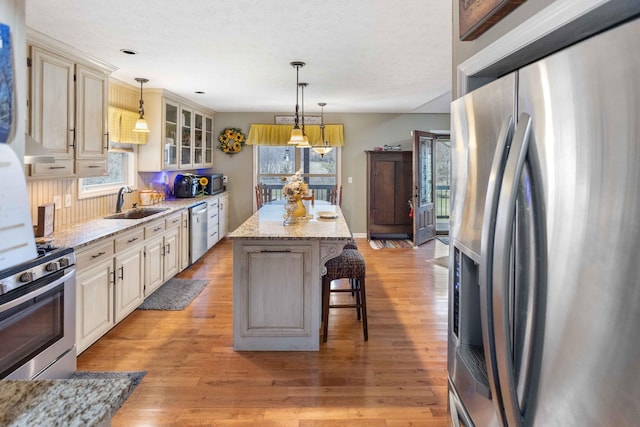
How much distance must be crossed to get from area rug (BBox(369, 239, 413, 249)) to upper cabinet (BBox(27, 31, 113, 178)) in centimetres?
436

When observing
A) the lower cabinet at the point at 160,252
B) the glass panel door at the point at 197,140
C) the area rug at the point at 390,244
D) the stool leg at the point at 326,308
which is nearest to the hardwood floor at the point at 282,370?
the stool leg at the point at 326,308

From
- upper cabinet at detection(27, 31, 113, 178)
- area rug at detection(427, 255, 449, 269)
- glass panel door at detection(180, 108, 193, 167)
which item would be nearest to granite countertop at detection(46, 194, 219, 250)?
upper cabinet at detection(27, 31, 113, 178)

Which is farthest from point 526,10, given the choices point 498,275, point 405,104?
point 405,104

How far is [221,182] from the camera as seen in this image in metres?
7.00

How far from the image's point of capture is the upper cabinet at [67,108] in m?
2.81

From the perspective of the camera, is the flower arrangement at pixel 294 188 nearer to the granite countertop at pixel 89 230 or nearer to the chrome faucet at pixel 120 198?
the granite countertop at pixel 89 230

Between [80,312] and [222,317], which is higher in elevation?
[80,312]

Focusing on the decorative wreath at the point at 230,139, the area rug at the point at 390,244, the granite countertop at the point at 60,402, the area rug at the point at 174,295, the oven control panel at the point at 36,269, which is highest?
the decorative wreath at the point at 230,139

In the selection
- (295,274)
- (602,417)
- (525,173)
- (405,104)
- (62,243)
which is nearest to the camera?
(602,417)

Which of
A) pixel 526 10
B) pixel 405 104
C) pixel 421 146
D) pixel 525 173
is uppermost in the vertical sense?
pixel 405 104

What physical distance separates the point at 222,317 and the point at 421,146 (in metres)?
4.51

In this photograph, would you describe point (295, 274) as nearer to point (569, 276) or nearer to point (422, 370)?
point (422, 370)

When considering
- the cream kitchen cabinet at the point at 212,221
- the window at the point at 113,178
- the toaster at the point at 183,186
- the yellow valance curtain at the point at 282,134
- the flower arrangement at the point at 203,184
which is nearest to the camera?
the window at the point at 113,178

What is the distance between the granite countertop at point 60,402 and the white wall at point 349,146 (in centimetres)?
660
